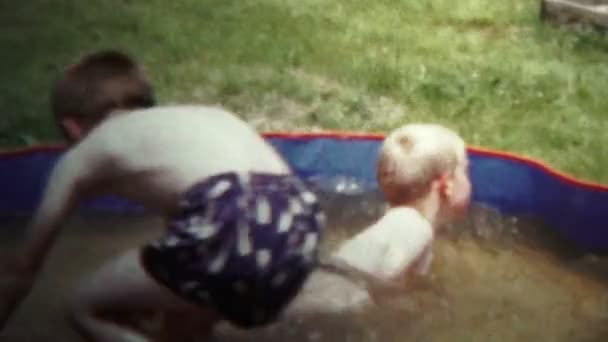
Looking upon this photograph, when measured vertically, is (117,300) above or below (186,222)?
below

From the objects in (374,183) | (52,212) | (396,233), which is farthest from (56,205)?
(374,183)

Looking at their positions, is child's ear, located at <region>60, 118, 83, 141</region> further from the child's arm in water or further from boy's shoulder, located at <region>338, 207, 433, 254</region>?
boy's shoulder, located at <region>338, 207, 433, 254</region>

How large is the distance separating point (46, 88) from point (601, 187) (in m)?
1.50

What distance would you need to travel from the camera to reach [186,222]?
174cm

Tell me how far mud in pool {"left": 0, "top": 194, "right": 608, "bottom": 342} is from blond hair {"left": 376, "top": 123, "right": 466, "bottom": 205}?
191mm

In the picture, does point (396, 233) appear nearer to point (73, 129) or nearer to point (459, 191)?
point (459, 191)

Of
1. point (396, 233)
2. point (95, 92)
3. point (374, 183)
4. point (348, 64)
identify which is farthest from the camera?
point (348, 64)

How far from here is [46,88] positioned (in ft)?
10.3

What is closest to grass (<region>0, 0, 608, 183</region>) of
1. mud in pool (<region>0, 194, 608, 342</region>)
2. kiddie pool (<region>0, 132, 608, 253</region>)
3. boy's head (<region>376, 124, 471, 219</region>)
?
kiddie pool (<region>0, 132, 608, 253</region>)

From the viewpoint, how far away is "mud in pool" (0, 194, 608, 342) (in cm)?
214

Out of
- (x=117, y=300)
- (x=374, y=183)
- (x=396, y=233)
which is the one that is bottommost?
(x=374, y=183)

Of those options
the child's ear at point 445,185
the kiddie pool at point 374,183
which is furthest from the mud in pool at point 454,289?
the child's ear at point 445,185

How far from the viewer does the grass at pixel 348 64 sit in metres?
2.98

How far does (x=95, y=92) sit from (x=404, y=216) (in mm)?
699
